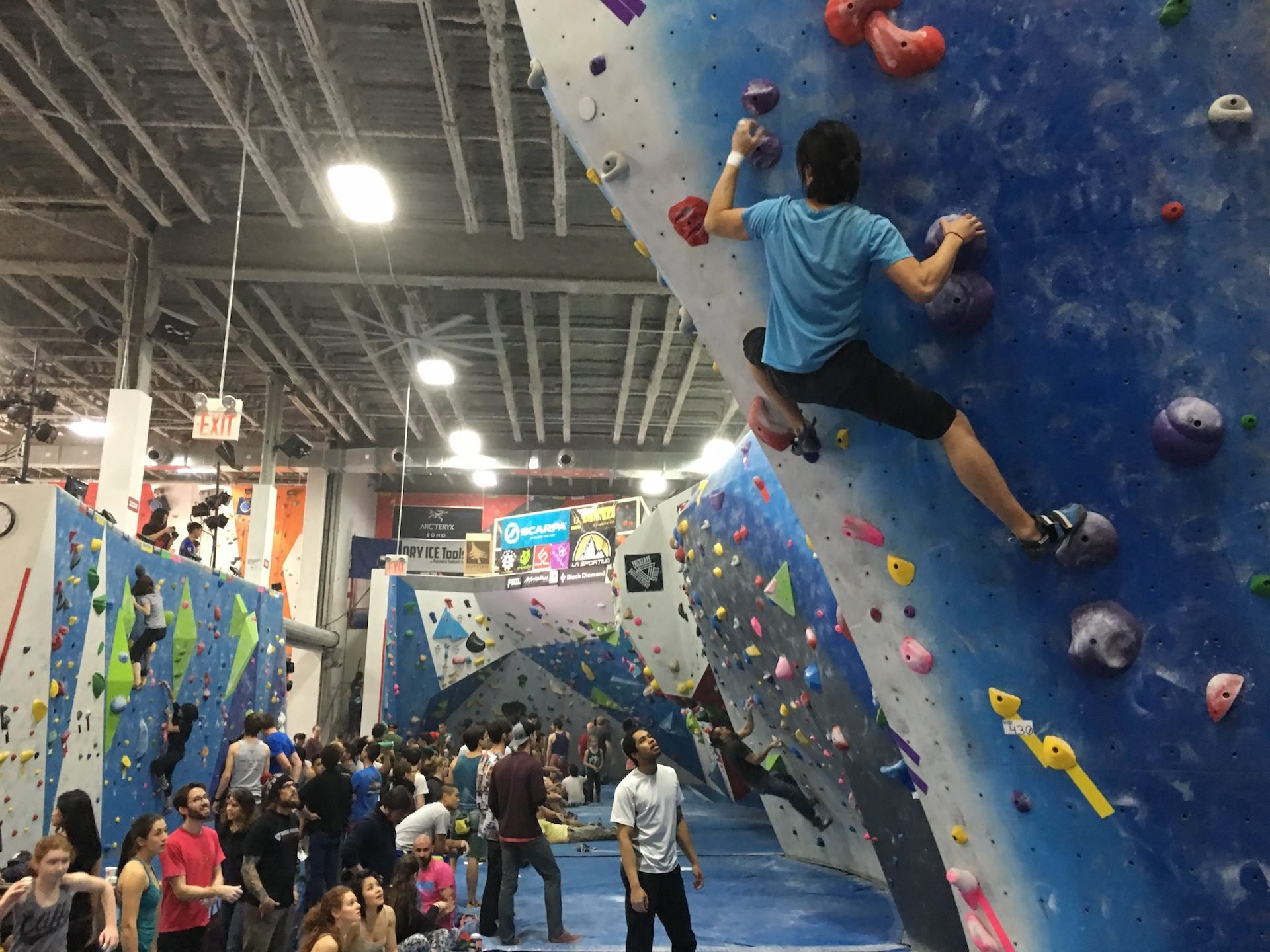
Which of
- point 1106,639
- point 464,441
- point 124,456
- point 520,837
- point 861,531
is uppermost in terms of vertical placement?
point 464,441

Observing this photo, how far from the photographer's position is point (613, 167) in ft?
8.36

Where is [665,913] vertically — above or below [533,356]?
below

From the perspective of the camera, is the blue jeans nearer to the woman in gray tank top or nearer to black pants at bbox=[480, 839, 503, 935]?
black pants at bbox=[480, 839, 503, 935]

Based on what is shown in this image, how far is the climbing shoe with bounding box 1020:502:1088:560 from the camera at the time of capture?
7.27ft

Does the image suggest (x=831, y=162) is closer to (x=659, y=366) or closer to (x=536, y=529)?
(x=659, y=366)

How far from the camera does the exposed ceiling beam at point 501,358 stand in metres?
12.3

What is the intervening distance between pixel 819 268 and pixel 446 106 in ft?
22.1

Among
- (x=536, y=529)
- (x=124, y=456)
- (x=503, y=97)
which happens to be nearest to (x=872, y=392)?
(x=503, y=97)

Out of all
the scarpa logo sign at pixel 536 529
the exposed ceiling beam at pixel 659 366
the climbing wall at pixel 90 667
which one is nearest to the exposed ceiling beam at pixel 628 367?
the exposed ceiling beam at pixel 659 366

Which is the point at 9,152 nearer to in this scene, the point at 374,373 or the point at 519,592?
the point at 374,373

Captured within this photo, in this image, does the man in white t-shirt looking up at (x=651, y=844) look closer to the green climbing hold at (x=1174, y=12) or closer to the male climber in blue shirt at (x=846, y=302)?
the male climber in blue shirt at (x=846, y=302)

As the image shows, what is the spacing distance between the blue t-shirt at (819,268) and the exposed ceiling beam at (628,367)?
9.86 metres

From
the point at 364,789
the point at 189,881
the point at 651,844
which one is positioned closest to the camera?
the point at 651,844

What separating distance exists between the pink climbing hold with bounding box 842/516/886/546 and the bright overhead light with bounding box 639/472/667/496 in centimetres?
1624
